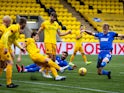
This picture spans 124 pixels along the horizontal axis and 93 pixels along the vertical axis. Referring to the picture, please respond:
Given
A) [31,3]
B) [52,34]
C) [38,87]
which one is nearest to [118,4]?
[31,3]

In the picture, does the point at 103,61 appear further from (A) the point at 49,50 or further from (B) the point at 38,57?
(B) the point at 38,57

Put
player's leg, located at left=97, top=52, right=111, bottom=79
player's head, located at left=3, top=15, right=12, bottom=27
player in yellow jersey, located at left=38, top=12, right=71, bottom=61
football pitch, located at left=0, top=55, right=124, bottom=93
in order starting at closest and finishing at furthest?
football pitch, located at left=0, top=55, right=124, bottom=93 < player's head, located at left=3, top=15, right=12, bottom=27 < player's leg, located at left=97, top=52, right=111, bottom=79 < player in yellow jersey, located at left=38, top=12, right=71, bottom=61

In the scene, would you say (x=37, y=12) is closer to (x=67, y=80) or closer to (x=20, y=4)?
(x=20, y=4)

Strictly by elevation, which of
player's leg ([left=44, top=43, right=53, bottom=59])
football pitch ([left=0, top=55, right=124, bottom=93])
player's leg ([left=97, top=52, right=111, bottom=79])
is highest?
player's leg ([left=44, top=43, right=53, bottom=59])

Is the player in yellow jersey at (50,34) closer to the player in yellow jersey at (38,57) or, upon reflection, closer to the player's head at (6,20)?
the player in yellow jersey at (38,57)

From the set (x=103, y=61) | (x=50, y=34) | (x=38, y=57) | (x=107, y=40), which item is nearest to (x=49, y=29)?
(x=50, y=34)

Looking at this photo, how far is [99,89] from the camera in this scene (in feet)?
39.2

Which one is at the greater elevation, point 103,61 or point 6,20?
point 6,20

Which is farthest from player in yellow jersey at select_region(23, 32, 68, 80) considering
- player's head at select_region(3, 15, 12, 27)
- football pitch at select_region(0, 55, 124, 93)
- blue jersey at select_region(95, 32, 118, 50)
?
blue jersey at select_region(95, 32, 118, 50)

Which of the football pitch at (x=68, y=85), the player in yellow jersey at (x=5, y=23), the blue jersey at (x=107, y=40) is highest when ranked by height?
the player in yellow jersey at (x=5, y=23)

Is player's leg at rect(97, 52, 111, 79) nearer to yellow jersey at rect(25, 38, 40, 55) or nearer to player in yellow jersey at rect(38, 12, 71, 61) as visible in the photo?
player in yellow jersey at rect(38, 12, 71, 61)

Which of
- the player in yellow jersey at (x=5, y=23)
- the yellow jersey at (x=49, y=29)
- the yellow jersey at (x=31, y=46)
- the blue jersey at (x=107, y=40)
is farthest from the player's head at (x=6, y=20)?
the blue jersey at (x=107, y=40)

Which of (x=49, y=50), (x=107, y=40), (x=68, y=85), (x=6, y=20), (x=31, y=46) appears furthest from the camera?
(x=49, y=50)

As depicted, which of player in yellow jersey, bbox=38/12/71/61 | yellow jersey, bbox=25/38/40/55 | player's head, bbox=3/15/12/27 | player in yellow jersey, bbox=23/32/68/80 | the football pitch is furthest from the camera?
player in yellow jersey, bbox=38/12/71/61
